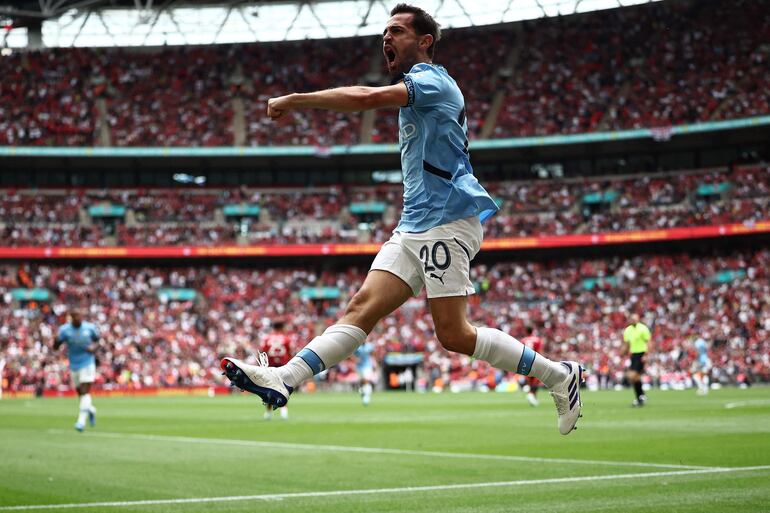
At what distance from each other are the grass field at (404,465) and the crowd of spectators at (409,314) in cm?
2733

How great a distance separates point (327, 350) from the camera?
6449 millimetres

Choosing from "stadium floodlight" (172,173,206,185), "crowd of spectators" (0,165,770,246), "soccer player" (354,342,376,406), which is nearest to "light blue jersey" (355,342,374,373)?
"soccer player" (354,342,376,406)

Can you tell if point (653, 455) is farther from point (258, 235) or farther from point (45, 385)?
point (258, 235)

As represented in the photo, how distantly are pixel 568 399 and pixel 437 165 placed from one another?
1891 millimetres

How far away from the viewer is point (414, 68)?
646cm

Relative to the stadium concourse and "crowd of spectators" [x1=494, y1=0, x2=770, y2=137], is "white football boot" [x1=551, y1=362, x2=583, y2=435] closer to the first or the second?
"crowd of spectators" [x1=494, y1=0, x2=770, y2=137]

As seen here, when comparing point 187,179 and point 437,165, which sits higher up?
point 187,179

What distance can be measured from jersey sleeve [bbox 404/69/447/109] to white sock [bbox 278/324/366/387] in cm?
149

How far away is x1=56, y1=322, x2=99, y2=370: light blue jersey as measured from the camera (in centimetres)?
1933

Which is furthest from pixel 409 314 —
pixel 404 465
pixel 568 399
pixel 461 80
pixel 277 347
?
pixel 568 399

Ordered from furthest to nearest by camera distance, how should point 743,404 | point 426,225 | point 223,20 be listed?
point 223,20
point 743,404
point 426,225

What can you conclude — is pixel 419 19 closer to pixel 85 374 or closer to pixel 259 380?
pixel 259 380

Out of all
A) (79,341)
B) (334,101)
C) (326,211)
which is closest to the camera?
(334,101)

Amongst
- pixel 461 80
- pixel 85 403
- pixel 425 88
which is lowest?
pixel 85 403
